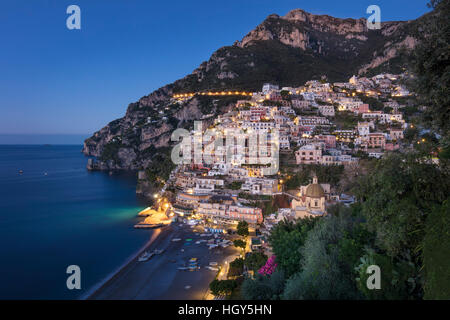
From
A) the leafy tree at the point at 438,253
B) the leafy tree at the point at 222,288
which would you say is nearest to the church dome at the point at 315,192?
the leafy tree at the point at 222,288

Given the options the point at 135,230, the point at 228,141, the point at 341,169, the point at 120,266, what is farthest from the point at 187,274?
the point at 228,141

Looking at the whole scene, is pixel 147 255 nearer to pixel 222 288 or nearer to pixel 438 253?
pixel 222 288

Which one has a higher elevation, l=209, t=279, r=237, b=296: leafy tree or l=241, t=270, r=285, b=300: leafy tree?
l=241, t=270, r=285, b=300: leafy tree

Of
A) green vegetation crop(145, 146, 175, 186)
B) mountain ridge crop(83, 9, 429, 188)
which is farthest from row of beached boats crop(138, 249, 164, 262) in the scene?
mountain ridge crop(83, 9, 429, 188)

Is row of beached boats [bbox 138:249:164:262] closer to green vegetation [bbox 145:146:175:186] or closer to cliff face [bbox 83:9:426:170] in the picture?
green vegetation [bbox 145:146:175:186]

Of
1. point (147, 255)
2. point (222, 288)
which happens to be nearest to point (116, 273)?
point (147, 255)
